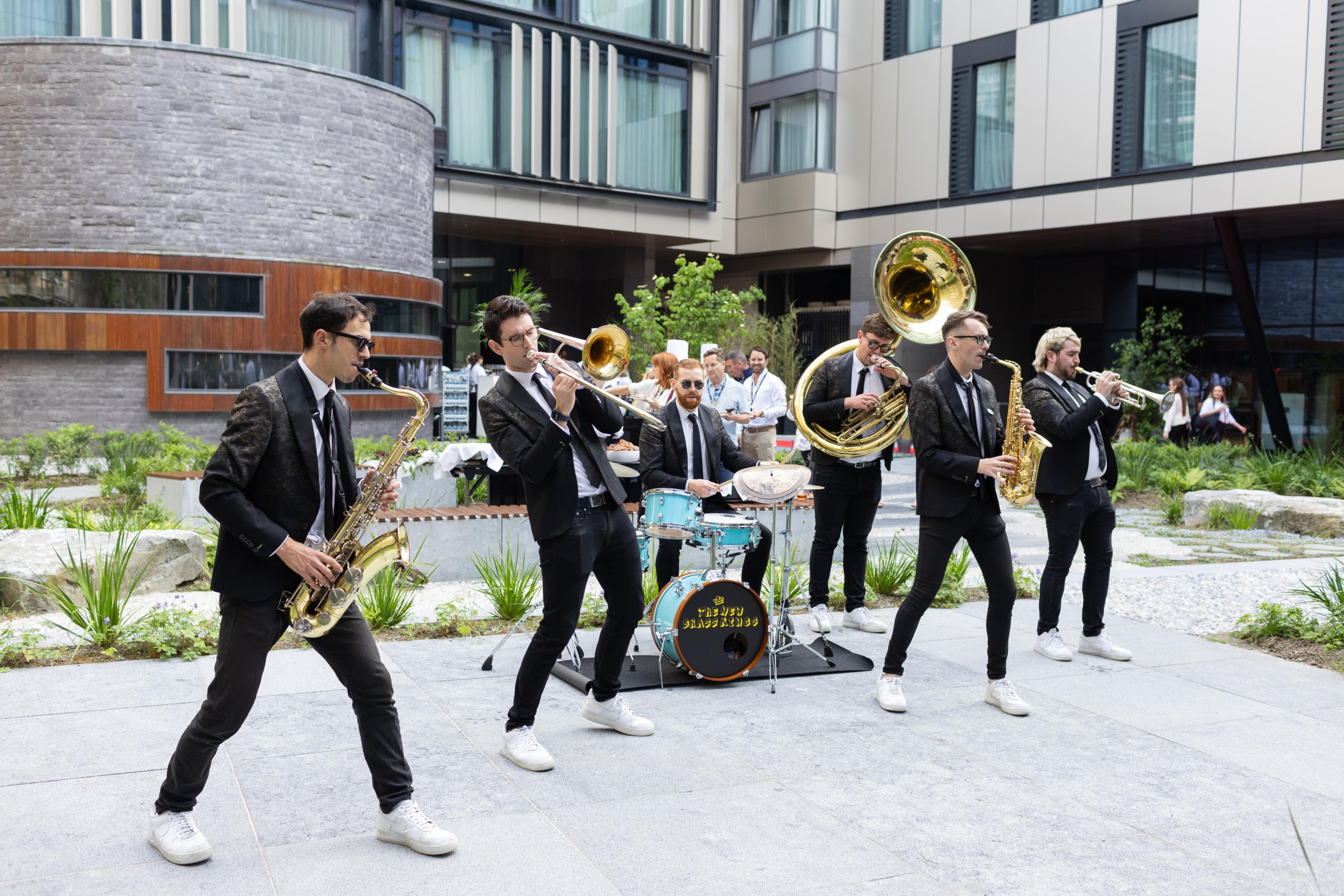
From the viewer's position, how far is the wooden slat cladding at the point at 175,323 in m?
16.8

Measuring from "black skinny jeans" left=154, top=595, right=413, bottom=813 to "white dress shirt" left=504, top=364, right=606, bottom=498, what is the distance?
122cm

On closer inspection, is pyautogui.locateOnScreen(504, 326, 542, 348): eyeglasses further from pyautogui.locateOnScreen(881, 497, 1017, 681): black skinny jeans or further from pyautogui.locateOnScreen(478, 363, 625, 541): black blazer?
pyautogui.locateOnScreen(881, 497, 1017, 681): black skinny jeans

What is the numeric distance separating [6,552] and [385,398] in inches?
441

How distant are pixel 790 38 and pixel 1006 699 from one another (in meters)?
26.0

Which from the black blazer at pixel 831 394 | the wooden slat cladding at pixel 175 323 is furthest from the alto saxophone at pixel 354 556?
the wooden slat cladding at pixel 175 323

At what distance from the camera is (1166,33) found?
22.5 m

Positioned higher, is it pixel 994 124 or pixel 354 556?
pixel 994 124

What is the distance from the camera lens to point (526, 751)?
496 centimetres

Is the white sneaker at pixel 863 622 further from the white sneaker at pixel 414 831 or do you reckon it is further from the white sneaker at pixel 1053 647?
the white sneaker at pixel 414 831

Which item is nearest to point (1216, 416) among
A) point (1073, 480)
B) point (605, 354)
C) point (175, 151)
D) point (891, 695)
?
point (1073, 480)

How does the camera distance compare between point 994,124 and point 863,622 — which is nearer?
point 863,622

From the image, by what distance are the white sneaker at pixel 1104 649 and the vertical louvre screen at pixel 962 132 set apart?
20.7m

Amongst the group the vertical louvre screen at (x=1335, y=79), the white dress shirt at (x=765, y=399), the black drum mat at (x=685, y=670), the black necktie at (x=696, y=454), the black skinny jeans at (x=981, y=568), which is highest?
the vertical louvre screen at (x=1335, y=79)

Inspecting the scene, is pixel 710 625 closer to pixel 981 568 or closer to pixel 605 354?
pixel 981 568
